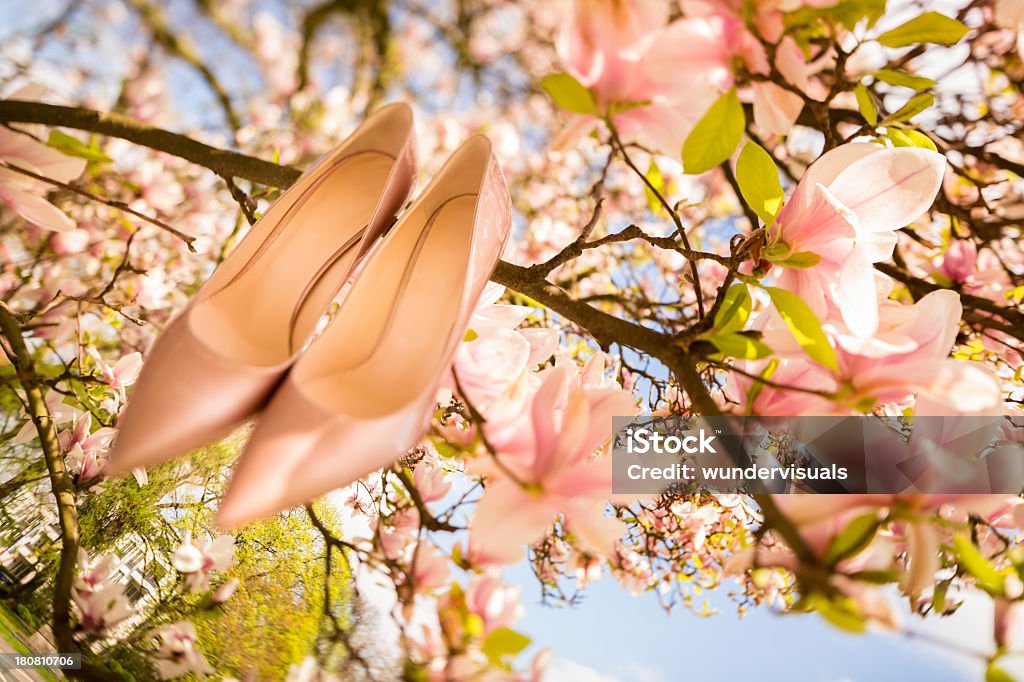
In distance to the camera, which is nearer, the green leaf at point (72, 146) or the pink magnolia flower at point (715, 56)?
the pink magnolia flower at point (715, 56)

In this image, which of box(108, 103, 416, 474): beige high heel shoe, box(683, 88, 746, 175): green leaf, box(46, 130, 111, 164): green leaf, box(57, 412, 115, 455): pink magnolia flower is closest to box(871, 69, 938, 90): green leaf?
box(683, 88, 746, 175): green leaf

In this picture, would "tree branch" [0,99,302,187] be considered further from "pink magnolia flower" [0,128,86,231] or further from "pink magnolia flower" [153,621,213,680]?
"pink magnolia flower" [153,621,213,680]

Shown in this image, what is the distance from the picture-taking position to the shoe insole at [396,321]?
514 mm

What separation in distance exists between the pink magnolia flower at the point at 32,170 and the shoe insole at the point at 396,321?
0.32 m

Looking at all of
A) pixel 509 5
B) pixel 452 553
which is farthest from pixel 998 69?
pixel 509 5

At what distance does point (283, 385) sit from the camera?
44 centimetres

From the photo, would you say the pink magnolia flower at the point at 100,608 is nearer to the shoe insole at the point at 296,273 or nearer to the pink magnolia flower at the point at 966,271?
the shoe insole at the point at 296,273

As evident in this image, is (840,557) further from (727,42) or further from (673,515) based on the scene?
(673,515)

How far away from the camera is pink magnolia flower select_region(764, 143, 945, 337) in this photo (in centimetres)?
35

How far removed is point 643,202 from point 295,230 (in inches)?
49.4

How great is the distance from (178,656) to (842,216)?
69 centimetres

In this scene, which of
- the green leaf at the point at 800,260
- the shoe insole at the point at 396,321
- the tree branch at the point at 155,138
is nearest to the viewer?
the green leaf at the point at 800,260

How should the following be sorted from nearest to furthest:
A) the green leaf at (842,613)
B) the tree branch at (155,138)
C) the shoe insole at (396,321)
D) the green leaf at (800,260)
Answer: the green leaf at (842,613) < the green leaf at (800,260) < the shoe insole at (396,321) < the tree branch at (155,138)

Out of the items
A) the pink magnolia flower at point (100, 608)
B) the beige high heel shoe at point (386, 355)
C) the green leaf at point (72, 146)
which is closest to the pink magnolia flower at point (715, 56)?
the beige high heel shoe at point (386, 355)
